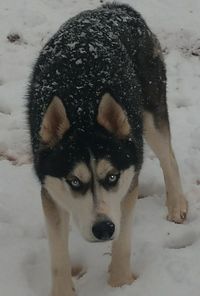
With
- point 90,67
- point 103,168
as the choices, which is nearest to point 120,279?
point 103,168

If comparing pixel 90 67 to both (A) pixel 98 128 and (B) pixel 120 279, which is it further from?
(B) pixel 120 279

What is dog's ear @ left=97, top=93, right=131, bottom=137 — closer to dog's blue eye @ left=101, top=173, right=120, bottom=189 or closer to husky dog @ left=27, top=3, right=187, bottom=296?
husky dog @ left=27, top=3, right=187, bottom=296

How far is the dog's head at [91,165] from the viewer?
141 inches

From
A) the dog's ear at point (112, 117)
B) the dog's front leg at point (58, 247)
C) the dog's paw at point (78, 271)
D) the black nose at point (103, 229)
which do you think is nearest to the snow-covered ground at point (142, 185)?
the dog's paw at point (78, 271)

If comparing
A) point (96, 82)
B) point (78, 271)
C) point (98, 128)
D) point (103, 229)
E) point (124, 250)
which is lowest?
point (78, 271)

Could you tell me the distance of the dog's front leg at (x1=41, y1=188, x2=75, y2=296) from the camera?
4090 millimetres

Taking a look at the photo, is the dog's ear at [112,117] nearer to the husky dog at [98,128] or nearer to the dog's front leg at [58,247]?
the husky dog at [98,128]

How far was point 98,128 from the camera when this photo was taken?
3.72 metres

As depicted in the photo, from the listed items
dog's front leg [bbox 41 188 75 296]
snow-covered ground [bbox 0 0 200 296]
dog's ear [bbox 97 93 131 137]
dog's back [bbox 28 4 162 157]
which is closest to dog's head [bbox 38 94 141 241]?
dog's ear [bbox 97 93 131 137]

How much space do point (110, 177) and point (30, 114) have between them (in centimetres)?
112

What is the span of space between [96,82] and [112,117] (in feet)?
1.46

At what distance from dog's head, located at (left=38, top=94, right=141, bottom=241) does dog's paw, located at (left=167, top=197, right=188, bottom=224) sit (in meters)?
1.29

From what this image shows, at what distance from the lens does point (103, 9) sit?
16.6 ft

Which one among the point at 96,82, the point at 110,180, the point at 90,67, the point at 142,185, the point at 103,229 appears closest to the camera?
the point at 103,229
